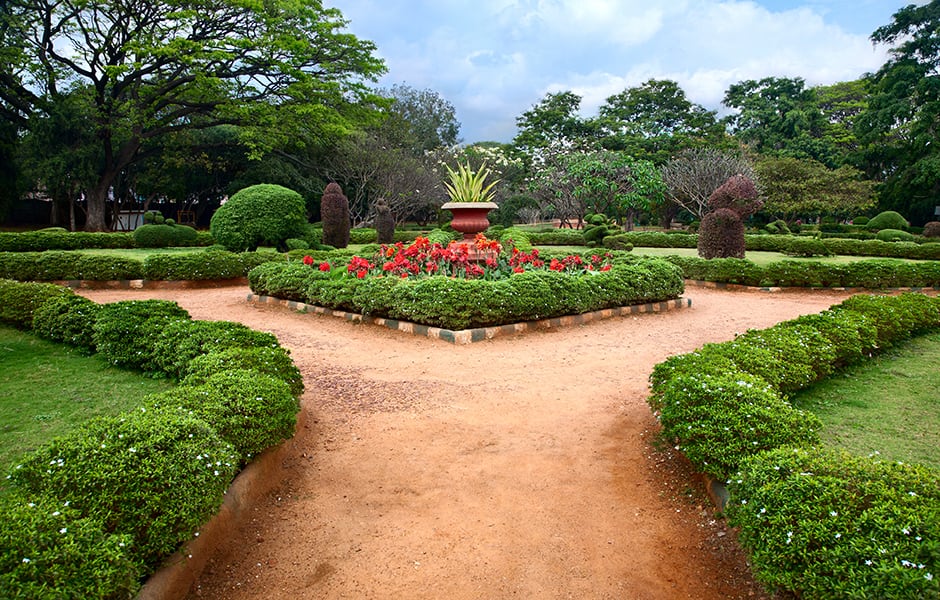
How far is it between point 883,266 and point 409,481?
11.2 meters

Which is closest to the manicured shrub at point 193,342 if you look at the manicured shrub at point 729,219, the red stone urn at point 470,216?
the red stone urn at point 470,216

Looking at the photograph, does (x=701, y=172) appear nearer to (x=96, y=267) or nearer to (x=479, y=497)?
(x=96, y=267)

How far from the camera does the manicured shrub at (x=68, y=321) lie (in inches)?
222

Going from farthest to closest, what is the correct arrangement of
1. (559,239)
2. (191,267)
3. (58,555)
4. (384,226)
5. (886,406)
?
(559,239), (384,226), (191,267), (886,406), (58,555)

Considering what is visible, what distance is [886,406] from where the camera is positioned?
168 inches

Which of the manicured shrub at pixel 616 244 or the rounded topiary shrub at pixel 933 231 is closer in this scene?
the manicured shrub at pixel 616 244

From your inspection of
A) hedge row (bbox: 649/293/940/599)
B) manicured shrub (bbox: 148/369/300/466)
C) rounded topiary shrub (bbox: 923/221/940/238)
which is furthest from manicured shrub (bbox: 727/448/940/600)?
rounded topiary shrub (bbox: 923/221/940/238)

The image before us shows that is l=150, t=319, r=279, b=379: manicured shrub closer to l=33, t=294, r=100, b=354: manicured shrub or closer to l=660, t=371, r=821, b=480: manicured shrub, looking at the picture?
l=33, t=294, r=100, b=354: manicured shrub

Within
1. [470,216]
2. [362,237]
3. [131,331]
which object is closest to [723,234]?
[470,216]

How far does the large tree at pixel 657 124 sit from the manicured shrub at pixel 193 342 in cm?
2948

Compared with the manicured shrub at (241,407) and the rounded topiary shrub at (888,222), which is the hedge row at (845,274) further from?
the rounded topiary shrub at (888,222)

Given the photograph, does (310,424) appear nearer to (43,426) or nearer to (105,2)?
(43,426)

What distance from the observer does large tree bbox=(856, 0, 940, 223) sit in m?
25.5

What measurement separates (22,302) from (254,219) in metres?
7.42
